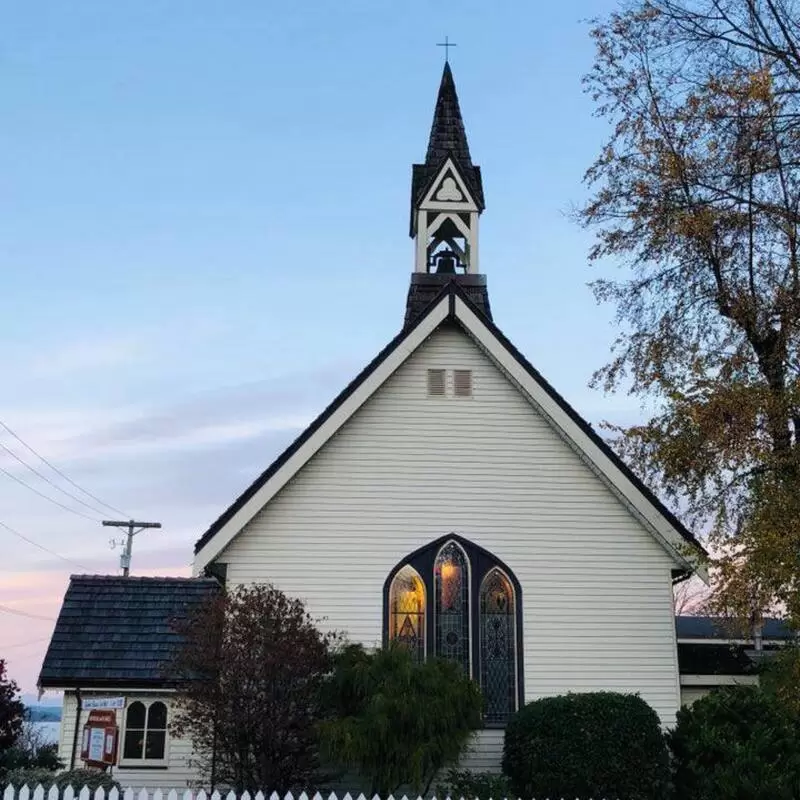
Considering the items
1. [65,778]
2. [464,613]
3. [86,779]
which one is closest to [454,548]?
[464,613]

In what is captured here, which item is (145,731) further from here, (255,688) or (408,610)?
(408,610)

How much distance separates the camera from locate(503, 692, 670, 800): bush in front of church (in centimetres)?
1411

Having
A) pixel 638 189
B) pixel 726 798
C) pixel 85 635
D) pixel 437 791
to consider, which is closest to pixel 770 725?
pixel 726 798

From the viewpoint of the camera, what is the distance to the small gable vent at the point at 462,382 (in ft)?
58.9

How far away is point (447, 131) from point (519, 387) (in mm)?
7868

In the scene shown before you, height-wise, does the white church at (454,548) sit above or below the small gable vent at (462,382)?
→ below

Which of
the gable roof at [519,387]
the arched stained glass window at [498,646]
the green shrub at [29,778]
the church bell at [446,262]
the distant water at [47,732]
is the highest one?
the church bell at [446,262]

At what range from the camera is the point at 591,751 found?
46.8ft

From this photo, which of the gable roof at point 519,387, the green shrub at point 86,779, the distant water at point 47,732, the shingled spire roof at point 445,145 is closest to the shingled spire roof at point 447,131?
the shingled spire roof at point 445,145

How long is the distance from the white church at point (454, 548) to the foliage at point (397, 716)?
207 cm

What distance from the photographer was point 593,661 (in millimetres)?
16859

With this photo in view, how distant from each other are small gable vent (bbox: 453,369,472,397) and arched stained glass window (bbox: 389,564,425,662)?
3.06 meters

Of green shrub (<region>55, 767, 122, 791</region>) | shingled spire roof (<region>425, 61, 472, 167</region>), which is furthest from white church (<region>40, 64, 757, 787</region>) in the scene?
shingled spire roof (<region>425, 61, 472, 167</region>)

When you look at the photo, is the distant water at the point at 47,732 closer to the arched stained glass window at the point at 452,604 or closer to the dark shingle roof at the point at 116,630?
the dark shingle roof at the point at 116,630
